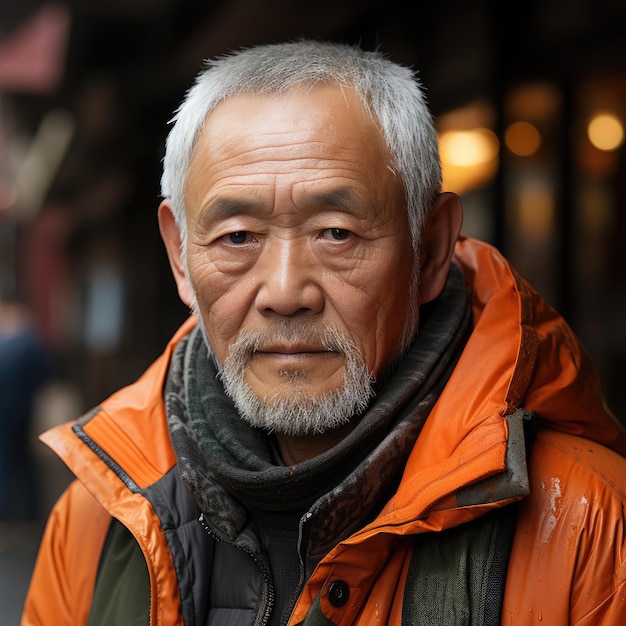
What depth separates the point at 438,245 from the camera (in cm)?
209

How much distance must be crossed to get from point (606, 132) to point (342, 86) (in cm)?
381

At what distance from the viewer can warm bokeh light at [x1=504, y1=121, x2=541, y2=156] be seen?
573cm

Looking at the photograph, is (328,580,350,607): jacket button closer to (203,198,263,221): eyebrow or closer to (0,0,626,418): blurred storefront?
(203,198,263,221): eyebrow

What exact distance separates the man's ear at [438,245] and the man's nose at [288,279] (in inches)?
12.4

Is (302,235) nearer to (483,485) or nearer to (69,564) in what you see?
(483,485)

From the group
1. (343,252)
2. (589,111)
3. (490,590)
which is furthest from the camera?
(589,111)

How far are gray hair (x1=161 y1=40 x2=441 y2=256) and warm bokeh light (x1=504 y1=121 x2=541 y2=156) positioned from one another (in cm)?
383

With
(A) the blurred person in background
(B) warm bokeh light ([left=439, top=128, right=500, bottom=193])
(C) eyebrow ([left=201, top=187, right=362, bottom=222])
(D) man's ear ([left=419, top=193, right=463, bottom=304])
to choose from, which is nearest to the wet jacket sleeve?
(C) eyebrow ([left=201, top=187, right=362, bottom=222])

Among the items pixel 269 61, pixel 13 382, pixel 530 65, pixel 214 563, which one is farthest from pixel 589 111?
pixel 13 382

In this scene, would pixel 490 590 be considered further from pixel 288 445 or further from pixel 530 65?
pixel 530 65

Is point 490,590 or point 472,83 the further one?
point 472,83

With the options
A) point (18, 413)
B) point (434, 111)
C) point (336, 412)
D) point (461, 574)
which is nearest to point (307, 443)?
point (336, 412)

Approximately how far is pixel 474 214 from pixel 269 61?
417cm

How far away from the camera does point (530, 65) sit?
5648 millimetres
